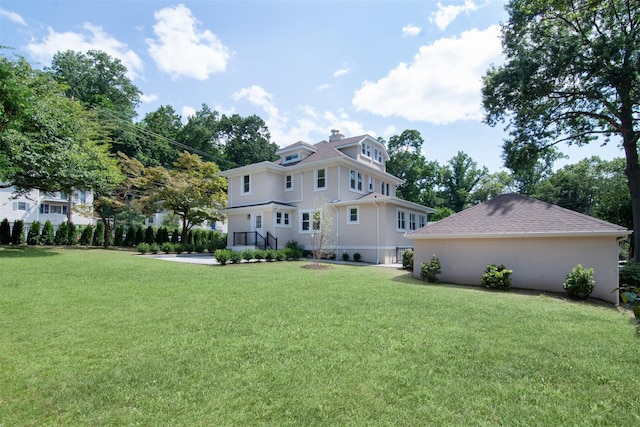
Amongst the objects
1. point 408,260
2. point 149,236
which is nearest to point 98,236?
point 149,236

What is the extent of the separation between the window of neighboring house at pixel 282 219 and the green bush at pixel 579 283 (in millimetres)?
15420

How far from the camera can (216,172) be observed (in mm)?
26359

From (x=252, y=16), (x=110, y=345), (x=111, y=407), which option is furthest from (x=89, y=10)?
(x=111, y=407)

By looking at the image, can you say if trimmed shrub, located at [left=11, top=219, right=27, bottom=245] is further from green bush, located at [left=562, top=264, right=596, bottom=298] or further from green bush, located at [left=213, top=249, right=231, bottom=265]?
green bush, located at [left=562, top=264, right=596, bottom=298]

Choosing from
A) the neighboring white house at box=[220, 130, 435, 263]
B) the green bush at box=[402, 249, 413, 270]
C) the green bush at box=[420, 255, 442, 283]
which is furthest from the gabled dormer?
the green bush at box=[420, 255, 442, 283]

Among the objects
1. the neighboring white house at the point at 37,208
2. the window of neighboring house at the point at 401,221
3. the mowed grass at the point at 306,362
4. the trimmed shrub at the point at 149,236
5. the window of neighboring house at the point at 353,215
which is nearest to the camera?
the mowed grass at the point at 306,362

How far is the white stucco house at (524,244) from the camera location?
10.1m

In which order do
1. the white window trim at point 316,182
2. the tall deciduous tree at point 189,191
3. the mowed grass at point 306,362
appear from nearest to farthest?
1. the mowed grass at point 306,362
2. the white window trim at point 316,182
3. the tall deciduous tree at point 189,191

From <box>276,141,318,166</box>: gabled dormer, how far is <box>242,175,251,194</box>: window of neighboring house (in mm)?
2710

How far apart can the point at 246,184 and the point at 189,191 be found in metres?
4.15

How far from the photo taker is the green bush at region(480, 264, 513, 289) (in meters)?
10.9

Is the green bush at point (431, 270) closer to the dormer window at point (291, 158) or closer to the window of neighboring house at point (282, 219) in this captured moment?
the window of neighboring house at point (282, 219)

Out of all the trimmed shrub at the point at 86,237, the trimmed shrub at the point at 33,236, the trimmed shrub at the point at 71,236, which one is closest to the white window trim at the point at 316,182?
the trimmed shrub at the point at 86,237

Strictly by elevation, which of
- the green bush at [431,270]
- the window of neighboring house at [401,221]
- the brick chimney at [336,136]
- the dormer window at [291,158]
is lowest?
the green bush at [431,270]
